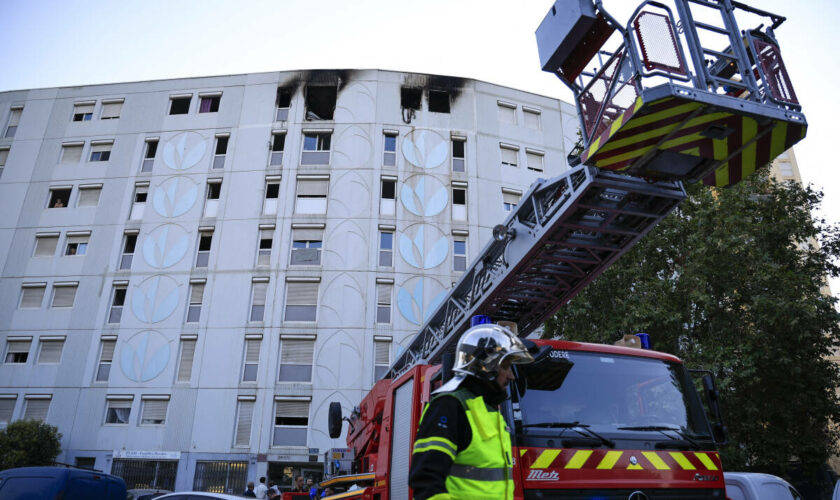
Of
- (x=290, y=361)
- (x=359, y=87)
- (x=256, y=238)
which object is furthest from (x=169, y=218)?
(x=359, y=87)

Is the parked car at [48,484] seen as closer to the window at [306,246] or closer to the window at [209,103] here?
the window at [306,246]

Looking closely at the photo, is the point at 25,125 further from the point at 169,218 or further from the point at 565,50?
the point at 565,50

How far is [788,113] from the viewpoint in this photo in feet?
14.5

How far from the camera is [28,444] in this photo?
19094 mm

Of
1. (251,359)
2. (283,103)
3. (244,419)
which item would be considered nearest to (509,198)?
(283,103)

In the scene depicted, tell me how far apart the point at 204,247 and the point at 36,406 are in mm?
8786

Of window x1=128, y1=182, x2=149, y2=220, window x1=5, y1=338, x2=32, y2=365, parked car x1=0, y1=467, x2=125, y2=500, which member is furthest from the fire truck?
window x1=5, y1=338, x2=32, y2=365

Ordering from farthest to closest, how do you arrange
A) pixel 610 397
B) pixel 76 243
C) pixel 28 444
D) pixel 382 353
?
pixel 76 243, pixel 382 353, pixel 28 444, pixel 610 397

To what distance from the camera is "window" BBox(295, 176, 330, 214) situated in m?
23.5

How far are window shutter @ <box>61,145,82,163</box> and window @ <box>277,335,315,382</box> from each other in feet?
46.5

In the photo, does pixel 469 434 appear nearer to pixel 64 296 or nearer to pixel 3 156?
pixel 64 296

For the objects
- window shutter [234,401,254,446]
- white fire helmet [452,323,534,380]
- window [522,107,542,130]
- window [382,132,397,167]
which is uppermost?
window [522,107,542,130]

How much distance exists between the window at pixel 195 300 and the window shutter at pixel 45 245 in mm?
7141

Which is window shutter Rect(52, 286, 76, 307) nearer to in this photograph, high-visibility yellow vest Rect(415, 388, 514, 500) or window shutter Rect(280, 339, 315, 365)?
window shutter Rect(280, 339, 315, 365)
